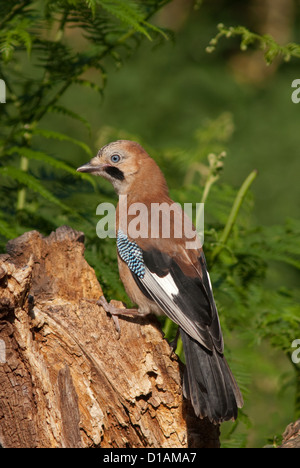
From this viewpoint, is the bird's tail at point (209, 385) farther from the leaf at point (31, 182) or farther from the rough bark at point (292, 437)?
the leaf at point (31, 182)

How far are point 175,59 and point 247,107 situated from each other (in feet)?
4.99

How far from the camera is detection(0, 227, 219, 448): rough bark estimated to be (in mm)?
3062

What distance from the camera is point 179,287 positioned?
3.77 meters

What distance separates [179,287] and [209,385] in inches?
25.6

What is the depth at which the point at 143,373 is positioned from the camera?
3.29 metres

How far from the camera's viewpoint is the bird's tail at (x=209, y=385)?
3.24 metres

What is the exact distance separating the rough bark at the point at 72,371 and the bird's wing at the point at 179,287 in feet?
0.62

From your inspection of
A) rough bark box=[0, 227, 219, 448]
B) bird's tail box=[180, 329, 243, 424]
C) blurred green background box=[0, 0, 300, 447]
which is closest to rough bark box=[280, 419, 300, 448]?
bird's tail box=[180, 329, 243, 424]

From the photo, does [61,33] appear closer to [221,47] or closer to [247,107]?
[247,107]

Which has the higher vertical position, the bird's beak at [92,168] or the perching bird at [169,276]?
the bird's beak at [92,168]

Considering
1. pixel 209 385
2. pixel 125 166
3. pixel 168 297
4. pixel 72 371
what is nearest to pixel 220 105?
pixel 125 166

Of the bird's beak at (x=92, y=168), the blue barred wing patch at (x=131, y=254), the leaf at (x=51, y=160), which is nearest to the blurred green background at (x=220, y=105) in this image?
the bird's beak at (x=92, y=168)

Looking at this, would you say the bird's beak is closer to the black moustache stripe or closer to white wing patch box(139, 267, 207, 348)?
the black moustache stripe

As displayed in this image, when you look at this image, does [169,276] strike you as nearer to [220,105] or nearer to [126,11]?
[126,11]
